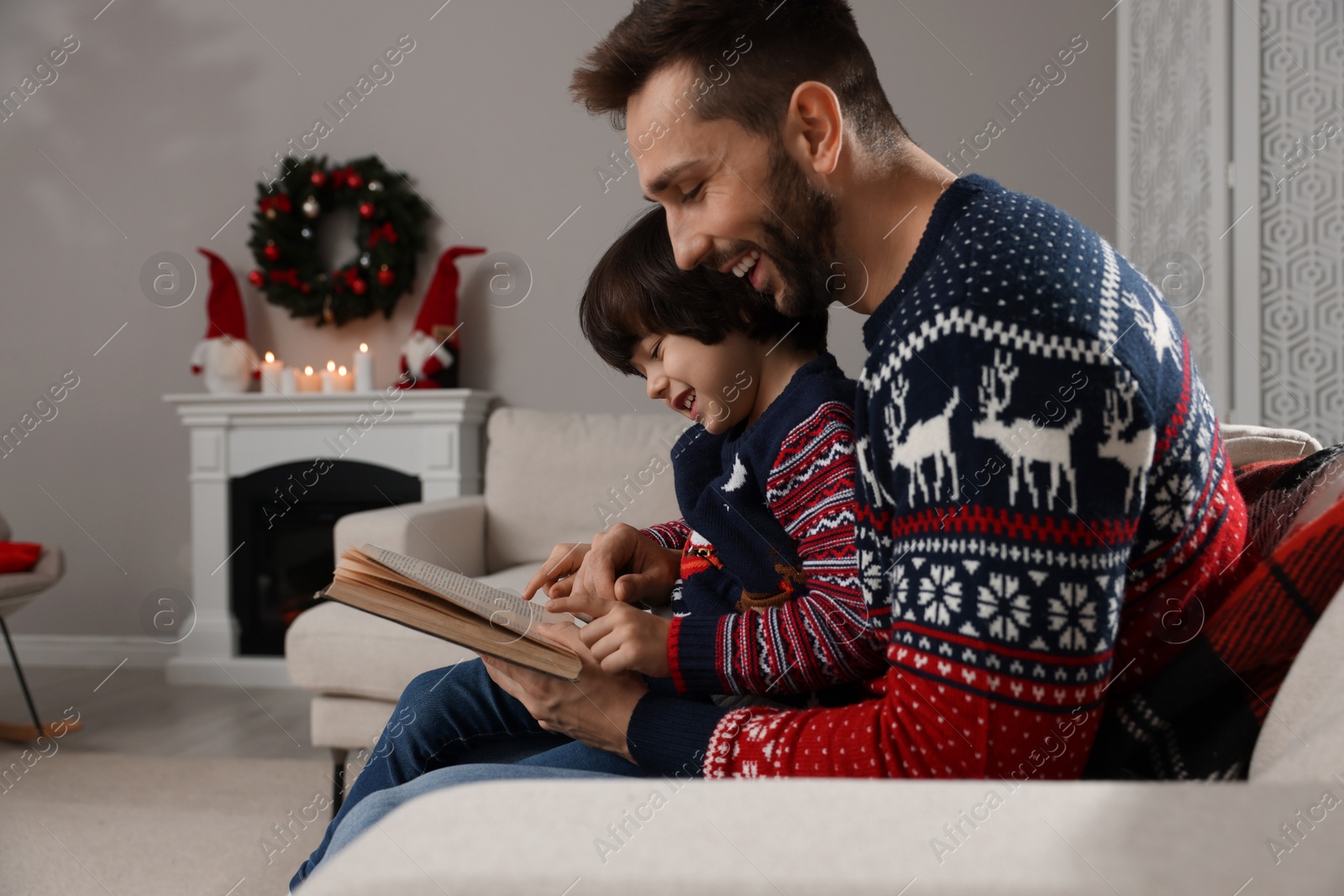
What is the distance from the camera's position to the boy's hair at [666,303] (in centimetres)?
105

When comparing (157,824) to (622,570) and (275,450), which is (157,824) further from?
(275,450)

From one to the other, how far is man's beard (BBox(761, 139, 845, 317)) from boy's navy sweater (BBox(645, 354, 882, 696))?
0.15m

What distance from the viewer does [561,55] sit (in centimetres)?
342

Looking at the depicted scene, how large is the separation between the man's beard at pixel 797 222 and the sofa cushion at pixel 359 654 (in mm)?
1296

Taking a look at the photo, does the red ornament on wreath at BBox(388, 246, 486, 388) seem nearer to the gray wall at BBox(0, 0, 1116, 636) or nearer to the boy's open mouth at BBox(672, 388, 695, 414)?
the gray wall at BBox(0, 0, 1116, 636)

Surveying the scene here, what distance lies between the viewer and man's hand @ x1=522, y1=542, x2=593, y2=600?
115 centimetres

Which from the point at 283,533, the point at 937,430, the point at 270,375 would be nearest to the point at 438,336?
the point at 270,375

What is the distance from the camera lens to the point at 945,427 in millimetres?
592

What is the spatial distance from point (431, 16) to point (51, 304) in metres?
1.85

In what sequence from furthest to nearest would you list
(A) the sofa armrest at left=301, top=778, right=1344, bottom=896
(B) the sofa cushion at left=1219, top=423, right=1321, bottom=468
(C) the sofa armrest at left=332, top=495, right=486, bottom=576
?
(C) the sofa armrest at left=332, top=495, right=486, bottom=576 < (B) the sofa cushion at left=1219, top=423, right=1321, bottom=468 < (A) the sofa armrest at left=301, top=778, right=1344, bottom=896

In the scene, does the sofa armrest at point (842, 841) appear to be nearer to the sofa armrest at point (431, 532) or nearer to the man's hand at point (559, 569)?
the man's hand at point (559, 569)

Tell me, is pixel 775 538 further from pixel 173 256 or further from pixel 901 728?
pixel 173 256

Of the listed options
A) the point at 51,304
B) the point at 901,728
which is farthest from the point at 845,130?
the point at 51,304

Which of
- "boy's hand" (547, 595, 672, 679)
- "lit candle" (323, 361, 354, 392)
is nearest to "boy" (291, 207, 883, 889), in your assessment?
"boy's hand" (547, 595, 672, 679)
